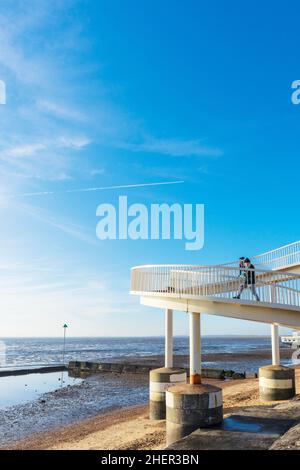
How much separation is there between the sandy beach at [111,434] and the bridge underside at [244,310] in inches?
145

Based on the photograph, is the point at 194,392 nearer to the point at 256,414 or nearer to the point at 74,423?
the point at 256,414

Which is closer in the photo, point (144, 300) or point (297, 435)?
point (297, 435)

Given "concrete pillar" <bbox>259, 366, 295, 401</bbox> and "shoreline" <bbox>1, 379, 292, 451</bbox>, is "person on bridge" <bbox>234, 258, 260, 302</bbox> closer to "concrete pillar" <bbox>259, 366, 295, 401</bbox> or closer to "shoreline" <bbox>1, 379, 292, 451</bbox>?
"shoreline" <bbox>1, 379, 292, 451</bbox>

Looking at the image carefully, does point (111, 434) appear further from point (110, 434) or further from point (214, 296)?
point (214, 296)

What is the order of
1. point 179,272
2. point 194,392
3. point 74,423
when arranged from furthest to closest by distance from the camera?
point 74,423
point 179,272
point 194,392

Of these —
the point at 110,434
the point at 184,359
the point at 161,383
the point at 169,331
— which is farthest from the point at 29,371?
the point at 161,383

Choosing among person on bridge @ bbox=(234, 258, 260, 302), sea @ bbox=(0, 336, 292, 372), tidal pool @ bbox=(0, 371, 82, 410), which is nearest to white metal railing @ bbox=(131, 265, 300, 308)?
person on bridge @ bbox=(234, 258, 260, 302)

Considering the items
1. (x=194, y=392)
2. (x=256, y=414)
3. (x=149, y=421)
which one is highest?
(x=194, y=392)

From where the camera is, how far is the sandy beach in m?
12.2

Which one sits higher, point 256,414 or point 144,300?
point 144,300

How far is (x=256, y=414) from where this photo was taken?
1111 centimetres

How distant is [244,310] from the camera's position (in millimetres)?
12867

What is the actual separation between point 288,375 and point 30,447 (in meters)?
10.00
